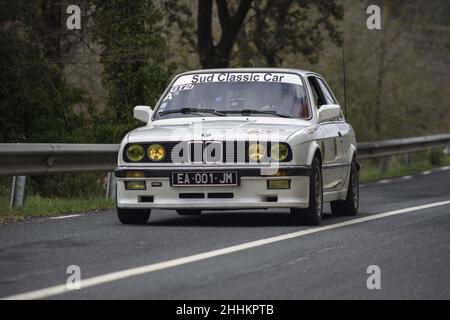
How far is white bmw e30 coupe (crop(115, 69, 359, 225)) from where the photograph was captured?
11.1m

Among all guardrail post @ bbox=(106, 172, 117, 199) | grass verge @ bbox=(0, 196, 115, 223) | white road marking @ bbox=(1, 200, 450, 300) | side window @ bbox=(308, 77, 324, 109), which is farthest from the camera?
guardrail post @ bbox=(106, 172, 117, 199)

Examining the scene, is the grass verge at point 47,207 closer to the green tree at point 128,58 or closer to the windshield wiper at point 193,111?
the windshield wiper at point 193,111

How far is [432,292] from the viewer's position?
712cm

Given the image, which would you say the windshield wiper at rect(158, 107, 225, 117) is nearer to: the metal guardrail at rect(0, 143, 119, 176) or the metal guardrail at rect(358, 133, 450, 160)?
the metal guardrail at rect(0, 143, 119, 176)

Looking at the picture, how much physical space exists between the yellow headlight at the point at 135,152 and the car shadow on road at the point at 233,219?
2.20 feet

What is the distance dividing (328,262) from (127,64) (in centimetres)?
1730

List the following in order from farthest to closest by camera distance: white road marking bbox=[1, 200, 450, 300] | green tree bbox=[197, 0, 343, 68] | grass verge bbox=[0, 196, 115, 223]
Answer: green tree bbox=[197, 0, 343, 68] → grass verge bbox=[0, 196, 115, 223] → white road marking bbox=[1, 200, 450, 300]

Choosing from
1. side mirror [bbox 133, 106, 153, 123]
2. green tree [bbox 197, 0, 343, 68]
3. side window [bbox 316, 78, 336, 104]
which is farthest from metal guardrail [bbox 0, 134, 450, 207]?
green tree [bbox 197, 0, 343, 68]

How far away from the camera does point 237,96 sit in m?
12.4

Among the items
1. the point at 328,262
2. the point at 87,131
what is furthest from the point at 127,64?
the point at 328,262

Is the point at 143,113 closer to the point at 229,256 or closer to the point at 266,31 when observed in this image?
the point at 229,256

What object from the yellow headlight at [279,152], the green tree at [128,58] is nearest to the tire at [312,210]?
the yellow headlight at [279,152]

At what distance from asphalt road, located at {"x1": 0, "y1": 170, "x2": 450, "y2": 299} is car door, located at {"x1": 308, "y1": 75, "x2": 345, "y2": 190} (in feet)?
1.44
